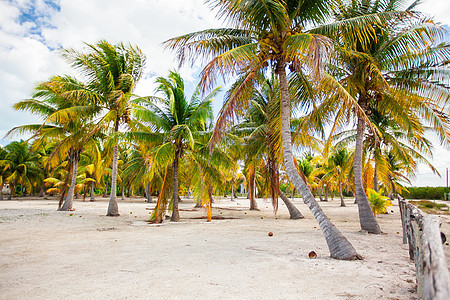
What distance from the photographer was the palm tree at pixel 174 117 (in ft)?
36.8

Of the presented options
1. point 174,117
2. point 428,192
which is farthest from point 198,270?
point 428,192

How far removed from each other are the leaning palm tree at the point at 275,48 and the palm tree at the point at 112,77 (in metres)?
7.14

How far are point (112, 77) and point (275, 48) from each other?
391 inches

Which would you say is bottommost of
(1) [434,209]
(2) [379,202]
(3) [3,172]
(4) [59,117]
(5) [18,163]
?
(1) [434,209]

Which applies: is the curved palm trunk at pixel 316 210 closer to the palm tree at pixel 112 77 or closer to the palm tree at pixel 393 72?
the palm tree at pixel 393 72

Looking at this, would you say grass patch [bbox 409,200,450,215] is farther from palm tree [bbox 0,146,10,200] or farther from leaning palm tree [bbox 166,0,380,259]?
palm tree [bbox 0,146,10,200]

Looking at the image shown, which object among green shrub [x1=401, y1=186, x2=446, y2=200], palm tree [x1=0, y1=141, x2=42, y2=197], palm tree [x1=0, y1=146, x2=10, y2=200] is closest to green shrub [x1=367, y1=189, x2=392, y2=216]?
palm tree [x1=0, y1=141, x2=42, y2=197]

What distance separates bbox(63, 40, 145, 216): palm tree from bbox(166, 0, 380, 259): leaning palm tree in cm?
714

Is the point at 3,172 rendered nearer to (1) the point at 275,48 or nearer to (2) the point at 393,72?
(1) the point at 275,48

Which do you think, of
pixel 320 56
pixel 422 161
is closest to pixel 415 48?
pixel 320 56

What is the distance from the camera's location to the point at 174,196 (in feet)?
38.6

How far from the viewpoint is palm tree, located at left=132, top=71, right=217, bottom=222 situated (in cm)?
1120

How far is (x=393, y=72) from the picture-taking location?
9.16 metres

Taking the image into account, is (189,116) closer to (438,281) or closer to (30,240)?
(30,240)
